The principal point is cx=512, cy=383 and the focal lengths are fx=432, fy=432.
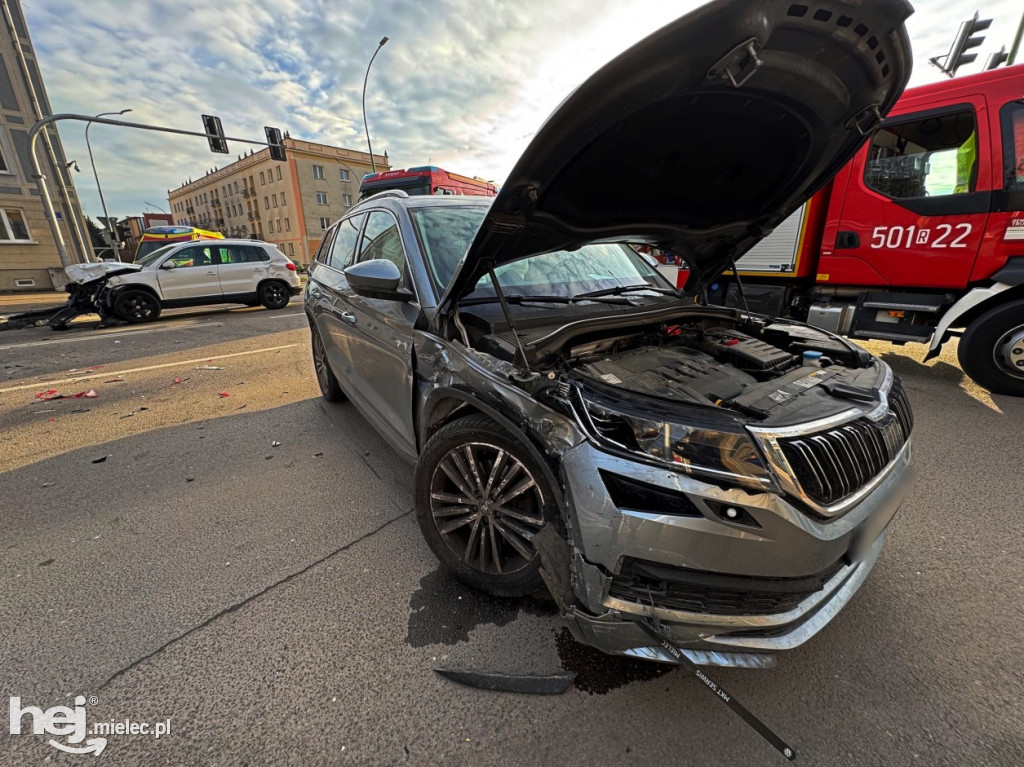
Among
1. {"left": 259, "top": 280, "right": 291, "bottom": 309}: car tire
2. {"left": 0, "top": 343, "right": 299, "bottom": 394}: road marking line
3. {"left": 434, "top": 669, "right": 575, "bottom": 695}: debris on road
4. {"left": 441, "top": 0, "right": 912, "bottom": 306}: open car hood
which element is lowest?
{"left": 434, "top": 669, "right": 575, "bottom": 695}: debris on road

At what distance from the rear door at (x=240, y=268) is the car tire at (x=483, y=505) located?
11.4m

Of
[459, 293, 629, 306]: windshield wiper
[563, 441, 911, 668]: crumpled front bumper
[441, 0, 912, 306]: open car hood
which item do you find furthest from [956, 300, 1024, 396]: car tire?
[563, 441, 911, 668]: crumpled front bumper

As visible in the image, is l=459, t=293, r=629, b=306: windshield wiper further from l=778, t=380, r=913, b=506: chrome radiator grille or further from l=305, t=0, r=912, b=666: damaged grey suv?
l=778, t=380, r=913, b=506: chrome radiator grille

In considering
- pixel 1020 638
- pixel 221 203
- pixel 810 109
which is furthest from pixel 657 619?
pixel 221 203

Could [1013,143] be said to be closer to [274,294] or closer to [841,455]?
[841,455]

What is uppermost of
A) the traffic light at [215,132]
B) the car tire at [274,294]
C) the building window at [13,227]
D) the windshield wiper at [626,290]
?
the traffic light at [215,132]

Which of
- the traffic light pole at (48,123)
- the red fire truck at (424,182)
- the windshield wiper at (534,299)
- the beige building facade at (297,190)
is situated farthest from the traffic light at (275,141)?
the beige building facade at (297,190)

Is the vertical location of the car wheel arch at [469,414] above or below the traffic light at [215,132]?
below

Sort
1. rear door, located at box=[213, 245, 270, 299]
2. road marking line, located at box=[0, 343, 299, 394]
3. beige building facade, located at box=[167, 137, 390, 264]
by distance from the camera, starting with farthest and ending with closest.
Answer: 1. beige building facade, located at box=[167, 137, 390, 264]
2. rear door, located at box=[213, 245, 270, 299]
3. road marking line, located at box=[0, 343, 299, 394]

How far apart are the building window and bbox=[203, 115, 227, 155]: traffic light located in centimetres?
910

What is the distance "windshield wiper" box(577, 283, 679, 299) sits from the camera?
253 cm

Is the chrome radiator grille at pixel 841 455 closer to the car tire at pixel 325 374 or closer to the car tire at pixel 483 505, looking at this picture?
the car tire at pixel 483 505

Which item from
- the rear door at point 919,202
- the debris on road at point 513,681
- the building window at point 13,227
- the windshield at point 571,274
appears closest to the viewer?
the debris on road at point 513,681

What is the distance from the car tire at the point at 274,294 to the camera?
1143cm
